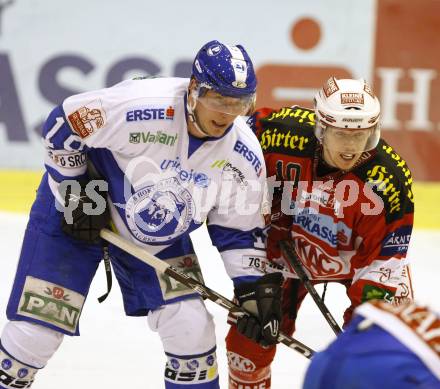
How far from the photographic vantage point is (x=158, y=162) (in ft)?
9.82

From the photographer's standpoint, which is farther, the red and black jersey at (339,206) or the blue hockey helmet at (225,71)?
the red and black jersey at (339,206)

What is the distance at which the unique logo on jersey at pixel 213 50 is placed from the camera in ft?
9.61

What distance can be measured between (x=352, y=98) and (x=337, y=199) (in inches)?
13.2

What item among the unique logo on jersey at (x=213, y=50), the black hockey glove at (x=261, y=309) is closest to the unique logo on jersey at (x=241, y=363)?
the black hockey glove at (x=261, y=309)

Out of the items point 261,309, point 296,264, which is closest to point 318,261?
point 296,264

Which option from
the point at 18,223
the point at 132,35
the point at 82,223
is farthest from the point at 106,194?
the point at 132,35

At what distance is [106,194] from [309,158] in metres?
0.66

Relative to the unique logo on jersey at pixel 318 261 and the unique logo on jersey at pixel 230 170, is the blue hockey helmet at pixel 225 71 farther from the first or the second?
the unique logo on jersey at pixel 318 261

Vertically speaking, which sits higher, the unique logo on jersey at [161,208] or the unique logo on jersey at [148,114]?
the unique logo on jersey at [148,114]

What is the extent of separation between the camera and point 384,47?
620 centimetres

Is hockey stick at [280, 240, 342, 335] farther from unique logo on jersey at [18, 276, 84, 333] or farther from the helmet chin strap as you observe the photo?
unique logo on jersey at [18, 276, 84, 333]

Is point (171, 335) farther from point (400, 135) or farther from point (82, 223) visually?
point (400, 135)

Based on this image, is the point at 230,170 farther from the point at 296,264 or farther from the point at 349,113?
the point at 296,264

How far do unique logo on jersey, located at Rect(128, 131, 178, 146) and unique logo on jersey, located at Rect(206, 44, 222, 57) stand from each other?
27cm
